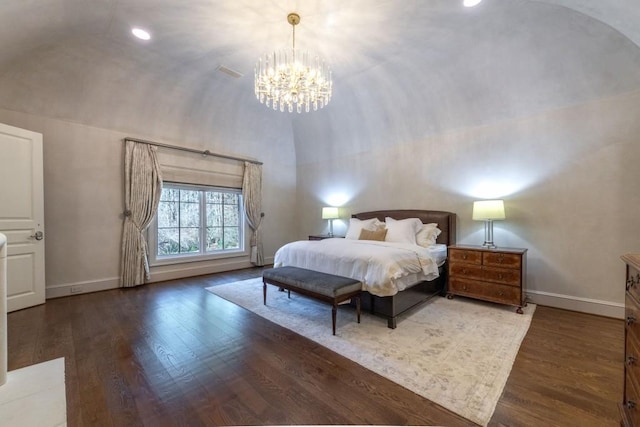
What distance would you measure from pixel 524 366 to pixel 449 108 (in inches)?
144

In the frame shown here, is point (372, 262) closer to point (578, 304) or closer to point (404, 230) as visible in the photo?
point (404, 230)

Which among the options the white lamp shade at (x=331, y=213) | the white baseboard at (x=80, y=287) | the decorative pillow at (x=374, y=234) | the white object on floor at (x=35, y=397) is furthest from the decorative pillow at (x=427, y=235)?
the white baseboard at (x=80, y=287)

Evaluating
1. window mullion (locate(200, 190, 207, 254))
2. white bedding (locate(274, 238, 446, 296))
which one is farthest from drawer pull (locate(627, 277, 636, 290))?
window mullion (locate(200, 190, 207, 254))

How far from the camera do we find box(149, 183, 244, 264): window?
16.6 ft

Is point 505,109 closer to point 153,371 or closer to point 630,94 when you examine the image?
point 630,94

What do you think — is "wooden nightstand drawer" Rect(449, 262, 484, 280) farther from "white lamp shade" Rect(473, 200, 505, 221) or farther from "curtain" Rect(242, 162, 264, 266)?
"curtain" Rect(242, 162, 264, 266)

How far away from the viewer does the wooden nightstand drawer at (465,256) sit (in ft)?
11.7

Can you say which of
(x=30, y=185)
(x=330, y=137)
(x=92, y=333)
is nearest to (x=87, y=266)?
(x=30, y=185)

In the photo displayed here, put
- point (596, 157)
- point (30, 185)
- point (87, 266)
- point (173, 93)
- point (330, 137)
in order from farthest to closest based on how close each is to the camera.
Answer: point (330, 137) → point (173, 93) → point (87, 266) → point (30, 185) → point (596, 157)

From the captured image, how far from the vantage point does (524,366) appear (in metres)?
2.14

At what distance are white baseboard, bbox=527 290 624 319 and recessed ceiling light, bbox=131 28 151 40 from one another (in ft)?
20.0

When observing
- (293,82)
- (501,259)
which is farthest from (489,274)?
(293,82)

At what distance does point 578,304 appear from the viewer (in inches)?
131

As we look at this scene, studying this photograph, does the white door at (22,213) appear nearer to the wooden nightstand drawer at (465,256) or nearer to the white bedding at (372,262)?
the white bedding at (372,262)
